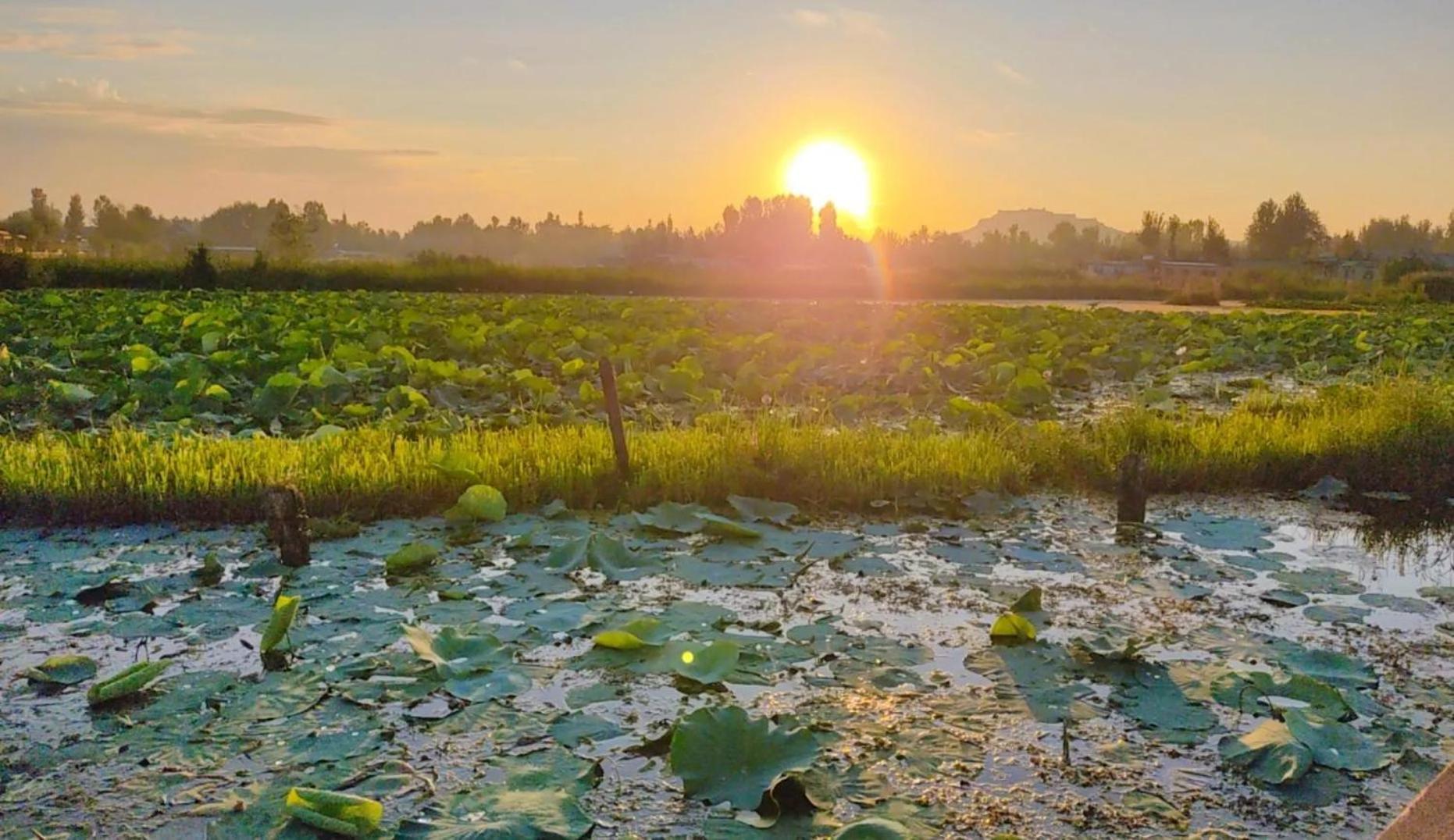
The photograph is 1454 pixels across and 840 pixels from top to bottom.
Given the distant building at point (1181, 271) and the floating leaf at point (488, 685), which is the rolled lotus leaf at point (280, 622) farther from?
the distant building at point (1181, 271)

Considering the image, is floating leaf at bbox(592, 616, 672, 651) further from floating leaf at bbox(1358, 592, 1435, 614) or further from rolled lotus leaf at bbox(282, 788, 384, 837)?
floating leaf at bbox(1358, 592, 1435, 614)

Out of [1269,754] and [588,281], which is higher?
[588,281]

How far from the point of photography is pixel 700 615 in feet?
11.1

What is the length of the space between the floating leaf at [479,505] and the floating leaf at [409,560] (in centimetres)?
51

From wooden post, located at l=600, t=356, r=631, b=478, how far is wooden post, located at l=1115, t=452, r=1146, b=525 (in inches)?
86.1

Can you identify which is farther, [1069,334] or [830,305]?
[830,305]

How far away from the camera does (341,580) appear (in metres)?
3.73

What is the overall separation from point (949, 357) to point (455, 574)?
21.6 feet

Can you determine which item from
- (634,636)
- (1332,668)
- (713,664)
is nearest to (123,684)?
(634,636)

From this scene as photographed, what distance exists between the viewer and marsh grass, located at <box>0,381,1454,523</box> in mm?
4648

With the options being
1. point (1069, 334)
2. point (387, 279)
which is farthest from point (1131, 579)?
point (387, 279)

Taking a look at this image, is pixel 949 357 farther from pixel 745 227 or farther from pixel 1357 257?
pixel 745 227

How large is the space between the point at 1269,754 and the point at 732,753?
1221mm

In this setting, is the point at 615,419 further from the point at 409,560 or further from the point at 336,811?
the point at 336,811
